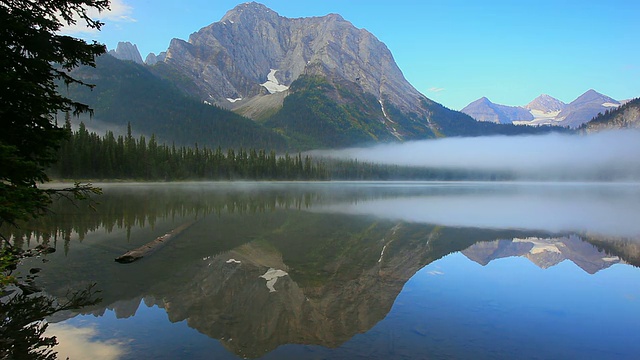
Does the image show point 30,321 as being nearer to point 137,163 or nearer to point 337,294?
point 337,294

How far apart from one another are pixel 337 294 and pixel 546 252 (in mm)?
20025

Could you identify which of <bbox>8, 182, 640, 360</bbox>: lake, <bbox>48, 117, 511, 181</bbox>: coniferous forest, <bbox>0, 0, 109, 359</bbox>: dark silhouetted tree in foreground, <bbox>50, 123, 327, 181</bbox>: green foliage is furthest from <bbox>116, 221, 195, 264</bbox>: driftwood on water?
<bbox>48, 117, 511, 181</bbox>: coniferous forest

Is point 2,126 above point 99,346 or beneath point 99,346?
above

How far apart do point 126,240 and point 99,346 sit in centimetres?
1718

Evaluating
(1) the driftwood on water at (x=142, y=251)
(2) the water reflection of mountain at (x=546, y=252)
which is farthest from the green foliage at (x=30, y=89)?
(2) the water reflection of mountain at (x=546, y=252)

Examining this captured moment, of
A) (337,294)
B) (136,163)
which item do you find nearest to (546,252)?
(337,294)

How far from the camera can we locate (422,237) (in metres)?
32.1

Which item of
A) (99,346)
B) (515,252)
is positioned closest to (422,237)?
(515,252)

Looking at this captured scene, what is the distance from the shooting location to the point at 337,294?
631 inches

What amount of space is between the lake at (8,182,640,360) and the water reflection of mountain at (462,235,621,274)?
16cm

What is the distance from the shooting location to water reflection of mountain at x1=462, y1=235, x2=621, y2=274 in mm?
24411

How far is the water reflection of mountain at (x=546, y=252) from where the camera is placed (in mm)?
24411

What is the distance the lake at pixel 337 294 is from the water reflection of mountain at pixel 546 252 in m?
0.16

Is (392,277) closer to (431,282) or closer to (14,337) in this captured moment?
(431,282)
